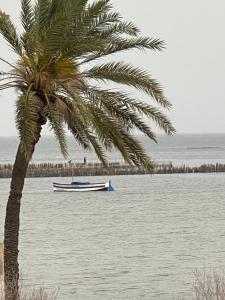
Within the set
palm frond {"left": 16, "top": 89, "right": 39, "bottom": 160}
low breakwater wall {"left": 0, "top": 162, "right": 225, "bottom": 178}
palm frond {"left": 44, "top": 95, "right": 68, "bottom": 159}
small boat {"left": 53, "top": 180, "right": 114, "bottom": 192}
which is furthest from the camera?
low breakwater wall {"left": 0, "top": 162, "right": 225, "bottom": 178}

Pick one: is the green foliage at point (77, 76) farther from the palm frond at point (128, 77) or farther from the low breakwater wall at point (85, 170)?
the low breakwater wall at point (85, 170)

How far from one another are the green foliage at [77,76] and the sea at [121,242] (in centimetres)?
996

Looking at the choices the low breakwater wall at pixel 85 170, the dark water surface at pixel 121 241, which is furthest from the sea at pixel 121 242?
the low breakwater wall at pixel 85 170

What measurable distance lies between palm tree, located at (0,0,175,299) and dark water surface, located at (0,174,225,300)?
965 centimetres

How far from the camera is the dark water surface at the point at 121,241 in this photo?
3066 centimetres

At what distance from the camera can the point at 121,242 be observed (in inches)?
1764

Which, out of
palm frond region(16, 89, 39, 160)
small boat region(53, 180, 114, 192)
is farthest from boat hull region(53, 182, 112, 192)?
palm frond region(16, 89, 39, 160)

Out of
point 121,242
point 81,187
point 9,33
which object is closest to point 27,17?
point 9,33

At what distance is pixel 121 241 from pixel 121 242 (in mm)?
594

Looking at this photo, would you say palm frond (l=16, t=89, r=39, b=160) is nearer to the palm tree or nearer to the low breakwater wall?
the palm tree

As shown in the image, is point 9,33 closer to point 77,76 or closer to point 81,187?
point 77,76

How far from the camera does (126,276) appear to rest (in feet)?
106

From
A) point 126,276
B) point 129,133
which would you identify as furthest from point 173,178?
point 129,133

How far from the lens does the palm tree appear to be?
18.1 m
